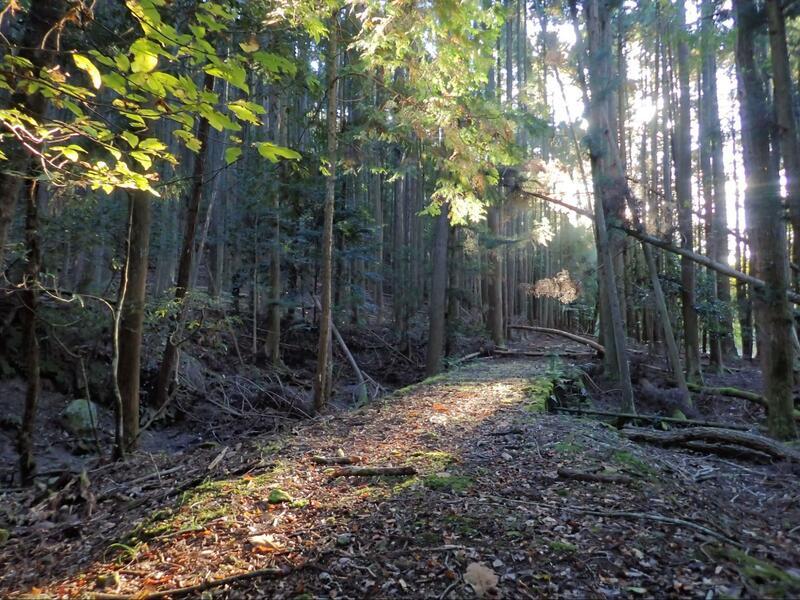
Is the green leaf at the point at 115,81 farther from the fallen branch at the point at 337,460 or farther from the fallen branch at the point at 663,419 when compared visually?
the fallen branch at the point at 663,419

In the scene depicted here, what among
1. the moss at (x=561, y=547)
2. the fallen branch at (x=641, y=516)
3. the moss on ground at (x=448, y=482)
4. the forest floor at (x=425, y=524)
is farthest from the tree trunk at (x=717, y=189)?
the moss at (x=561, y=547)

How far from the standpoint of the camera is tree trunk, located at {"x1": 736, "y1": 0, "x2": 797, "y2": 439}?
5.99 meters

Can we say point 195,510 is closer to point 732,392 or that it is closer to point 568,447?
point 568,447

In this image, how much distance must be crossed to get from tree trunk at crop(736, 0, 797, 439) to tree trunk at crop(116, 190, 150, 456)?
26.8 ft

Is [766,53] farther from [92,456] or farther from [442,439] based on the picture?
[92,456]

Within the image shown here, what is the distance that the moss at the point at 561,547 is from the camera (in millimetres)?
2604

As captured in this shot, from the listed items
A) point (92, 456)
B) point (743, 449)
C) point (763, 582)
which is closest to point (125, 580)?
point (763, 582)

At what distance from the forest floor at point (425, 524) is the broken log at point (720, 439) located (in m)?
0.27

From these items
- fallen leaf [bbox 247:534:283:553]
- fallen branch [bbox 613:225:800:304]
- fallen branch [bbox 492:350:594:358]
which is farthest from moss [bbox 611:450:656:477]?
fallen branch [bbox 492:350:594:358]

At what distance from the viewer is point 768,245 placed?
6.02 metres

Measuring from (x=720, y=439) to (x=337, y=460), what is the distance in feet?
15.3

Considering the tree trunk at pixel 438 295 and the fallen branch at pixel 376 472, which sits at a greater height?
the tree trunk at pixel 438 295

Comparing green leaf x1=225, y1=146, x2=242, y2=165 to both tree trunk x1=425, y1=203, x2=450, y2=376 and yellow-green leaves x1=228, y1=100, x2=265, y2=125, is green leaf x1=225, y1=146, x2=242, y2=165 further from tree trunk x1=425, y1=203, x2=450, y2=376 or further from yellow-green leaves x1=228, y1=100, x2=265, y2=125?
tree trunk x1=425, y1=203, x2=450, y2=376

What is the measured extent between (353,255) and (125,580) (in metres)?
12.6
